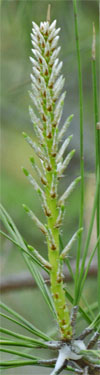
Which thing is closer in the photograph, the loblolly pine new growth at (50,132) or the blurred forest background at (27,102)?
the loblolly pine new growth at (50,132)

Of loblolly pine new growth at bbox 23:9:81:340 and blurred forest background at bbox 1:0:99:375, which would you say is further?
blurred forest background at bbox 1:0:99:375

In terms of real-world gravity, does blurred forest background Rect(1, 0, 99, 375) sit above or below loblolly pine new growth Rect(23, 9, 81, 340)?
above

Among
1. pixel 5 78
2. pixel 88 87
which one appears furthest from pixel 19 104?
pixel 88 87

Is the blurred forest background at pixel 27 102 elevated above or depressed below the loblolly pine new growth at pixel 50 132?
above

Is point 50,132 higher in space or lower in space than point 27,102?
lower

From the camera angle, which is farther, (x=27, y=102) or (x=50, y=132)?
(x=27, y=102)

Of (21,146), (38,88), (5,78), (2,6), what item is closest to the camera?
(38,88)

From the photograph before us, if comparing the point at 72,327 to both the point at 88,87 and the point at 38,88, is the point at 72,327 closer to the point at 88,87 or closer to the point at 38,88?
the point at 38,88

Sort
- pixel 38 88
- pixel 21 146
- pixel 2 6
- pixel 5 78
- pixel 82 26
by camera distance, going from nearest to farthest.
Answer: pixel 38 88
pixel 2 6
pixel 82 26
pixel 5 78
pixel 21 146
